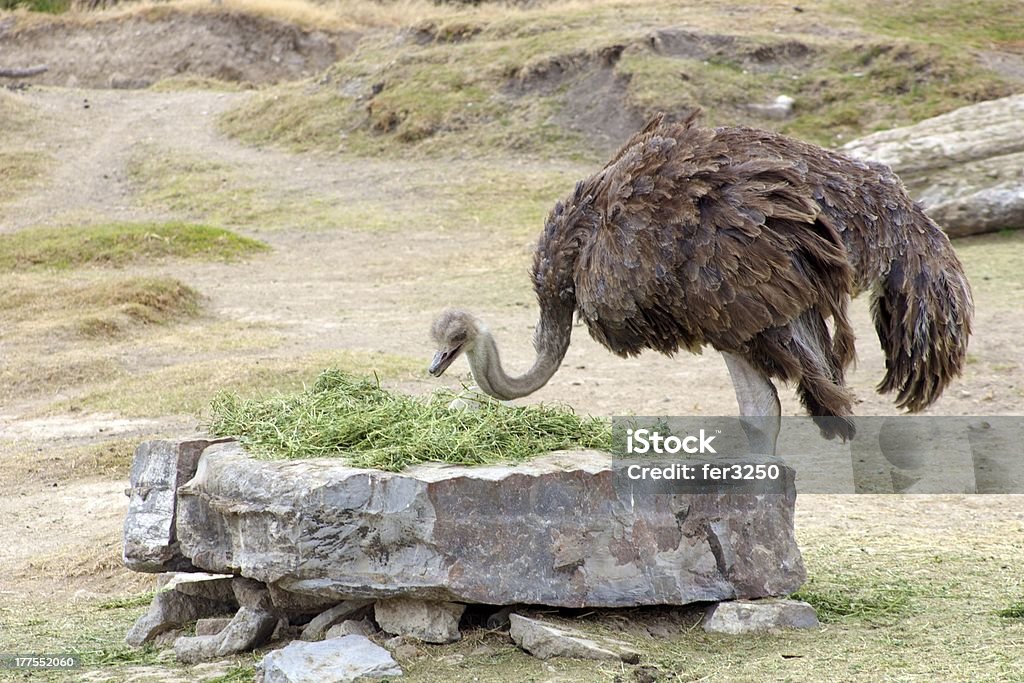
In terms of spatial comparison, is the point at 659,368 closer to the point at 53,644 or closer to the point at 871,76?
the point at 53,644

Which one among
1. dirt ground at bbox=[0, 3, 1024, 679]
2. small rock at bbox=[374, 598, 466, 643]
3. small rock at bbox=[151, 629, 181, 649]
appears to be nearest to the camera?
small rock at bbox=[374, 598, 466, 643]

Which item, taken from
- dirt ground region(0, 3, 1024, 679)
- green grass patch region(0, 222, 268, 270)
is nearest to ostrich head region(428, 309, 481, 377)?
dirt ground region(0, 3, 1024, 679)

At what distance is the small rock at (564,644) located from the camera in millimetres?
4605

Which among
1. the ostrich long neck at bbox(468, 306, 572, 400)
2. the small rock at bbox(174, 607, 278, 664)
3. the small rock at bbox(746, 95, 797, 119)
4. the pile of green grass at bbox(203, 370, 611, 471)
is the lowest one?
the small rock at bbox(174, 607, 278, 664)

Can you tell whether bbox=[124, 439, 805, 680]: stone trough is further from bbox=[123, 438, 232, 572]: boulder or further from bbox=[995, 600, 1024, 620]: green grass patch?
bbox=[995, 600, 1024, 620]: green grass patch

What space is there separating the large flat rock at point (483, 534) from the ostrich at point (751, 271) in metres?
0.77

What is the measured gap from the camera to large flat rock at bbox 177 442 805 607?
4.58 metres

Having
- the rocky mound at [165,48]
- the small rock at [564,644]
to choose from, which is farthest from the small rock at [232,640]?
the rocky mound at [165,48]

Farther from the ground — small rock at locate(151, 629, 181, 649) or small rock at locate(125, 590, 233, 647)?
small rock at locate(125, 590, 233, 647)

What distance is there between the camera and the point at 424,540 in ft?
15.1

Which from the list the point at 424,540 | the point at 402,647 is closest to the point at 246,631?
the point at 402,647

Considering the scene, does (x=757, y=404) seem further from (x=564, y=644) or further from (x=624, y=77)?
(x=624, y=77)


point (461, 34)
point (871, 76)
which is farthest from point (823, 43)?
point (461, 34)

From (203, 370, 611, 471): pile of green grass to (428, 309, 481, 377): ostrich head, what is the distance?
19 centimetres
